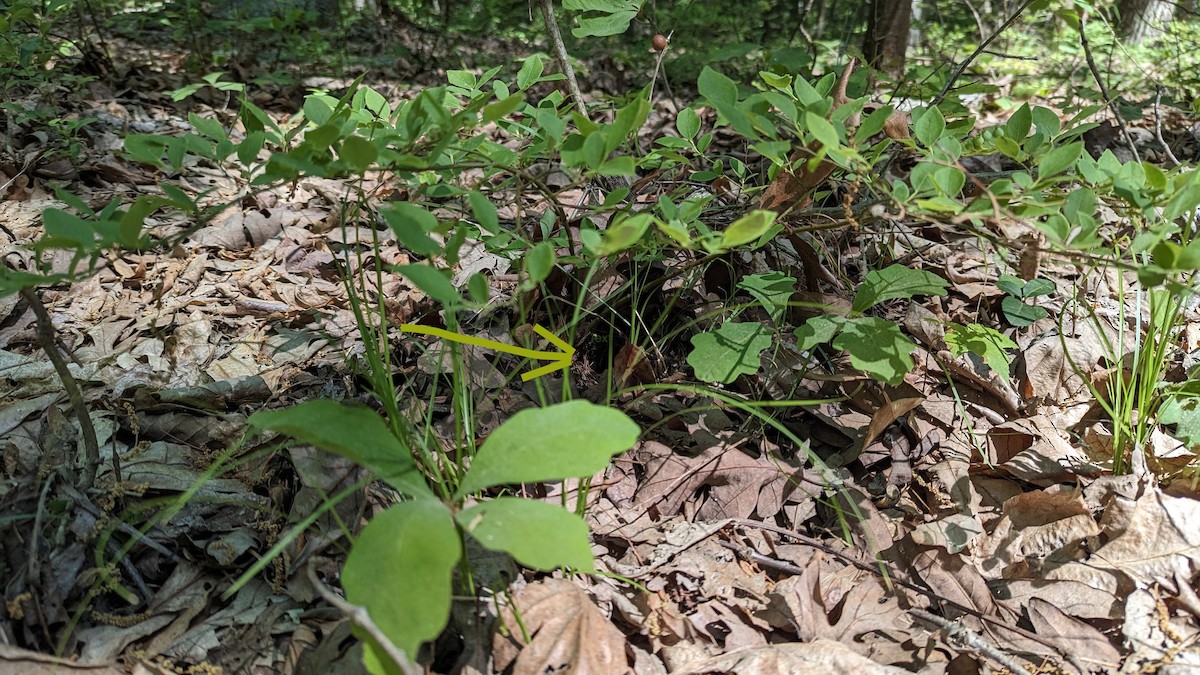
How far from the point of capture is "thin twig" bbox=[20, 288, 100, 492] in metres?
1.23

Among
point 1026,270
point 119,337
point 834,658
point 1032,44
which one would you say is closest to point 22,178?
point 119,337

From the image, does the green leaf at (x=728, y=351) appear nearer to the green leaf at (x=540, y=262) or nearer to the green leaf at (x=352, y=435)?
the green leaf at (x=540, y=262)

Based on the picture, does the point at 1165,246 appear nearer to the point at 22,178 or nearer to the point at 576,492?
the point at 576,492

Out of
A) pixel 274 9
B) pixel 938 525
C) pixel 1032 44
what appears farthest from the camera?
pixel 1032 44

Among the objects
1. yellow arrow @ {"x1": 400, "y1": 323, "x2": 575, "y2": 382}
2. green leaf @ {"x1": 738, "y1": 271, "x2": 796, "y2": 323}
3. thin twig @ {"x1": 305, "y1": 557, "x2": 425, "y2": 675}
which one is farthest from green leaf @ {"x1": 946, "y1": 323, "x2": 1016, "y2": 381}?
thin twig @ {"x1": 305, "y1": 557, "x2": 425, "y2": 675}

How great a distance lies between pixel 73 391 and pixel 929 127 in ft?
5.12

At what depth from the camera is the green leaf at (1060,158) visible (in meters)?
1.21

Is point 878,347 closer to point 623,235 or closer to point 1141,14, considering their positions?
point 623,235

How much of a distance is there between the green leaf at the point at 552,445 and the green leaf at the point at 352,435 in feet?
0.32

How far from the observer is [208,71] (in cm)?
426

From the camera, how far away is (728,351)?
4.91 feet

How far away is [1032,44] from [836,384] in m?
7.10

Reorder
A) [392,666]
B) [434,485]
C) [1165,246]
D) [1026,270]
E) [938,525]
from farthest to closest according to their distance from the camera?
[1026,270] < [938,525] < [434,485] < [1165,246] < [392,666]

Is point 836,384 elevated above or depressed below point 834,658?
above
